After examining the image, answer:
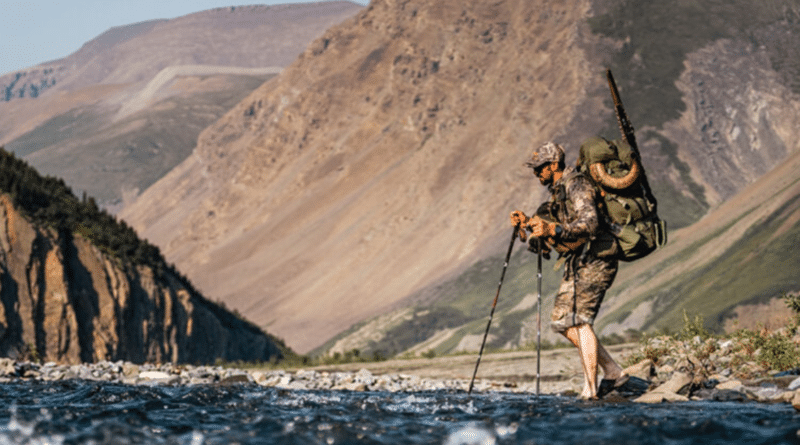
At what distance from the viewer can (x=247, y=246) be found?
15825 centimetres

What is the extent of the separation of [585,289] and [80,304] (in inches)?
1183

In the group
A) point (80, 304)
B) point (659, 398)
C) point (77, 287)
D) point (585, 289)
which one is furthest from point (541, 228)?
point (77, 287)

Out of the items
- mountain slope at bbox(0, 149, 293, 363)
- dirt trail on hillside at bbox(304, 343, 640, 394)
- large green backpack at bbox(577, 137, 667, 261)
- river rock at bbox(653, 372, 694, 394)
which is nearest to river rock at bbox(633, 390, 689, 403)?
river rock at bbox(653, 372, 694, 394)

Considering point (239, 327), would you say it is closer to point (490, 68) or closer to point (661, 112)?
point (661, 112)

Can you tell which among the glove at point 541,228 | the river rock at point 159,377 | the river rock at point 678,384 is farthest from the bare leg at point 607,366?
the river rock at point 159,377

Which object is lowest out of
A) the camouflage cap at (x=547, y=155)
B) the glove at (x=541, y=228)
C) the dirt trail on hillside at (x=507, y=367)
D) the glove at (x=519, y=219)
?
the dirt trail on hillside at (x=507, y=367)

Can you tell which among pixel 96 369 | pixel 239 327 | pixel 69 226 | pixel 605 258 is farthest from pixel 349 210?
pixel 605 258

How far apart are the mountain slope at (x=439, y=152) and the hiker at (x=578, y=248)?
254ft

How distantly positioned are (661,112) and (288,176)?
217 ft

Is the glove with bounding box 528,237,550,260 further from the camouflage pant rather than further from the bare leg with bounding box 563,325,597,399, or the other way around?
the bare leg with bounding box 563,325,597,399

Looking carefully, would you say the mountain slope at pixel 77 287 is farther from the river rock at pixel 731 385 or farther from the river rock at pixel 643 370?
the river rock at pixel 731 385

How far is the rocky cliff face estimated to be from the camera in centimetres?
3428

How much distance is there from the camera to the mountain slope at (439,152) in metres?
A: 122

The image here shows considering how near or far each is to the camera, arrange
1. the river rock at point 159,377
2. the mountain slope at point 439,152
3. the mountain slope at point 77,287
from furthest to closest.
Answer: the mountain slope at point 439,152, the mountain slope at point 77,287, the river rock at point 159,377
